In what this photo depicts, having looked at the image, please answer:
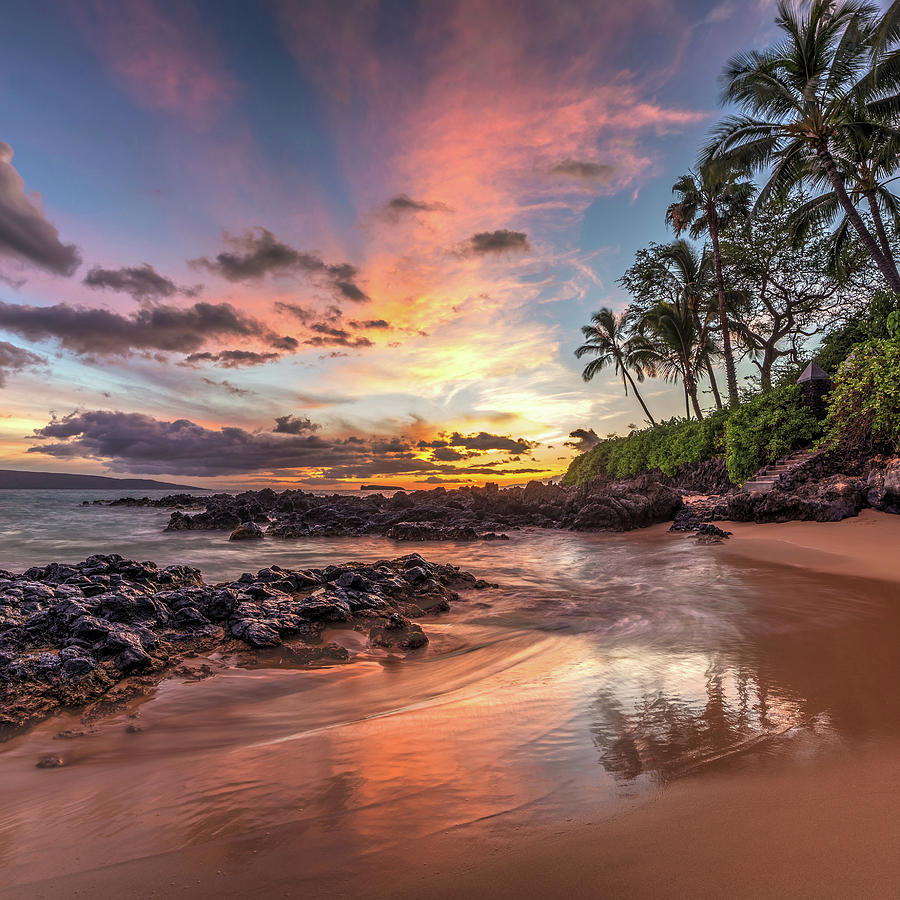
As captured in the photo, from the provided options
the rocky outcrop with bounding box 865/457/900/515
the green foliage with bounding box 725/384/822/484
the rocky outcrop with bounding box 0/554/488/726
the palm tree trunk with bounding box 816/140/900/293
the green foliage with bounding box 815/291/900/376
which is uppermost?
the palm tree trunk with bounding box 816/140/900/293

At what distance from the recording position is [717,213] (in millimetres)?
23344

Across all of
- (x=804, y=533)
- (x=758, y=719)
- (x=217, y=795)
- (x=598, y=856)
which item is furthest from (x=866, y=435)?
(x=217, y=795)

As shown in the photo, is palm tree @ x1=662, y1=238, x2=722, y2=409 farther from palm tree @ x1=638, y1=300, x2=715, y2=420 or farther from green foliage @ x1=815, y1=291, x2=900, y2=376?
green foliage @ x1=815, y1=291, x2=900, y2=376

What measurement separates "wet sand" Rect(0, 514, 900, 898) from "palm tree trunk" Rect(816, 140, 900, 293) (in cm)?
1520

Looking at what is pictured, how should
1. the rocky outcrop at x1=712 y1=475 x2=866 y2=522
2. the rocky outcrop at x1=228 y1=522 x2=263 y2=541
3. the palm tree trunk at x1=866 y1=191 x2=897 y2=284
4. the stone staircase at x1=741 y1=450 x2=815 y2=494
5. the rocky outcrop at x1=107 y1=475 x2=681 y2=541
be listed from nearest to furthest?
1. the rocky outcrop at x1=712 y1=475 x2=866 y2=522
2. the stone staircase at x1=741 y1=450 x2=815 y2=494
3. the rocky outcrop at x1=107 y1=475 x2=681 y2=541
4. the rocky outcrop at x1=228 y1=522 x2=263 y2=541
5. the palm tree trunk at x1=866 y1=191 x2=897 y2=284

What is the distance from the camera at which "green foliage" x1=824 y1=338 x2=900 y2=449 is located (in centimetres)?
895

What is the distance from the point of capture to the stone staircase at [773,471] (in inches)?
476

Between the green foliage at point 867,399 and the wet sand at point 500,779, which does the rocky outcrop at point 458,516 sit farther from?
the wet sand at point 500,779

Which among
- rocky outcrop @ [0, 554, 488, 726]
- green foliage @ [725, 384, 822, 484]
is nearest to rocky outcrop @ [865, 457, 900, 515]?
green foliage @ [725, 384, 822, 484]

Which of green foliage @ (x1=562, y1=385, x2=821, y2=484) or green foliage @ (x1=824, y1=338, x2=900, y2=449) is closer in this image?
green foliage @ (x1=824, y1=338, x2=900, y2=449)

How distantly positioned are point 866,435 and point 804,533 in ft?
10.7

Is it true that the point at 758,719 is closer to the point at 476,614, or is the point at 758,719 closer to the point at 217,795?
the point at 217,795

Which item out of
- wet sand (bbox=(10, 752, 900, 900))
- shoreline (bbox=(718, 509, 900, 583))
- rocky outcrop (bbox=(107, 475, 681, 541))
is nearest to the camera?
wet sand (bbox=(10, 752, 900, 900))

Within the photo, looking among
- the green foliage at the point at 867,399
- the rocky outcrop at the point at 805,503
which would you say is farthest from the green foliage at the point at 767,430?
the rocky outcrop at the point at 805,503
